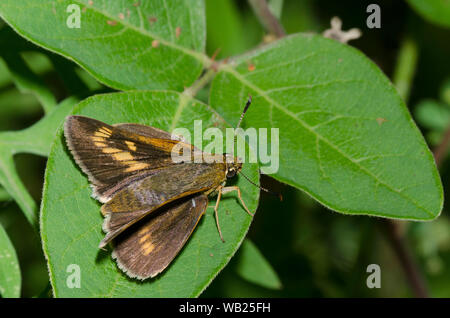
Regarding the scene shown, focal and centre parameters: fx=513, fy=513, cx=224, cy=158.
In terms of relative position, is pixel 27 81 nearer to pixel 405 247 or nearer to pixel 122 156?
pixel 122 156

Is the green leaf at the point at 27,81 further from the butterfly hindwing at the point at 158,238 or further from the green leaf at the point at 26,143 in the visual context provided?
the butterfly hindwing at the point at 158,238

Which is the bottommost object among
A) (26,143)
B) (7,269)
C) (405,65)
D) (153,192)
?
(7,269)

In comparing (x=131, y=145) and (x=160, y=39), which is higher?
(x=160, y=39)

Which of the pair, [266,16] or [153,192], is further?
[266,16]

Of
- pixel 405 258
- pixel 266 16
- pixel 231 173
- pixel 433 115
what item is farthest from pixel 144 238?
pixel 433 115
